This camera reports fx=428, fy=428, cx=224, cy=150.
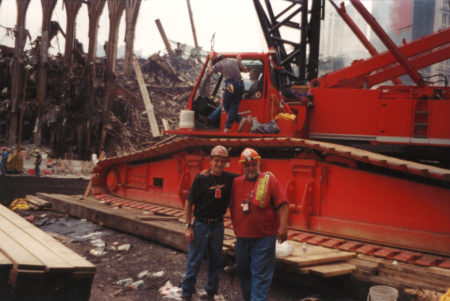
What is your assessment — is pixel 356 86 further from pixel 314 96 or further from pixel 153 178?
pixel 153 178

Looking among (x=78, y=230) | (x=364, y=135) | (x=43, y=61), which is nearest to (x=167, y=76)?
(x=43, y=61)

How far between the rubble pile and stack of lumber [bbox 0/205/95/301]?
16.1m

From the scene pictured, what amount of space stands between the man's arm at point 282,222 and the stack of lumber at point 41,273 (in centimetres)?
183

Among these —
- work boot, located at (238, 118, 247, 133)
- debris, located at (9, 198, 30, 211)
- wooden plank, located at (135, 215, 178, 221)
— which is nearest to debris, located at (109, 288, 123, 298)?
wooden plank, located at (135, 215, 178, 221)

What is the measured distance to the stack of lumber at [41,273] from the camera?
125 inches

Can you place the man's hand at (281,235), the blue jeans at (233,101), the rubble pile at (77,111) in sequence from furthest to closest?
the rubble pile at (77,111), the blue jeans at (233,101), the man's hand at (281,235)

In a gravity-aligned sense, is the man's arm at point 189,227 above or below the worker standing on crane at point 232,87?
below

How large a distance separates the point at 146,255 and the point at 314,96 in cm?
401

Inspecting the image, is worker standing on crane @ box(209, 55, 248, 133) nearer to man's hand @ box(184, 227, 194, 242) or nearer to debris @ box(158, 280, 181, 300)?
man's hand @ box(184, 227, 194, 242)

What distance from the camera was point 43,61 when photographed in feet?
63.8

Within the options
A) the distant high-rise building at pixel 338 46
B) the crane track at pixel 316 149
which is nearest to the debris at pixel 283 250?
the crane track at pixel 316 149

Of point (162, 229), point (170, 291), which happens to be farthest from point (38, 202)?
point (170, 291)

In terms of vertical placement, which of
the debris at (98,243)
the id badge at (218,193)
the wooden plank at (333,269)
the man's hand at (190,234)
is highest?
the id badge at (218,193)

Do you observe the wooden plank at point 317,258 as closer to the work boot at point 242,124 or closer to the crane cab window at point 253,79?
the work boot at point 242,124
